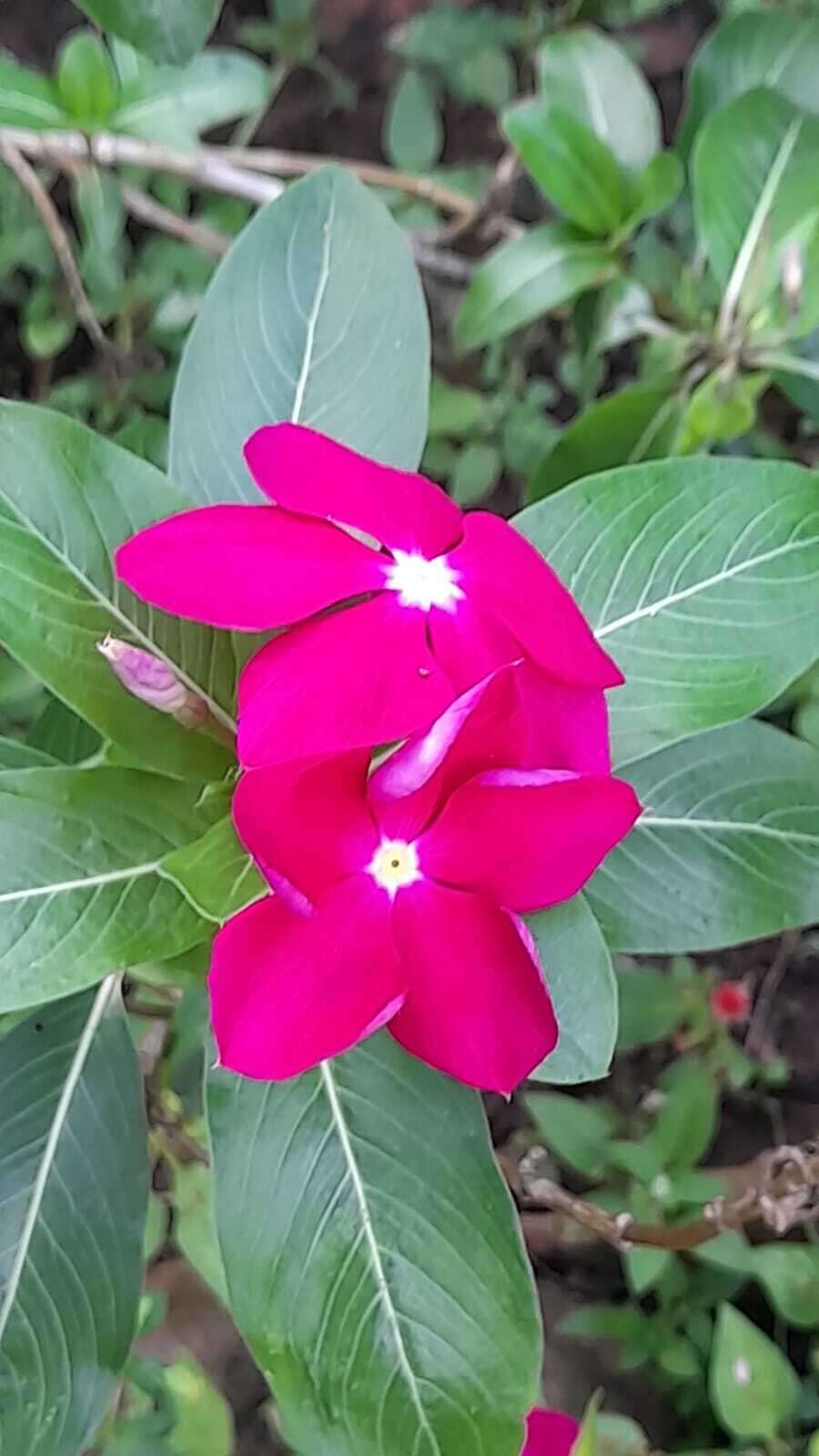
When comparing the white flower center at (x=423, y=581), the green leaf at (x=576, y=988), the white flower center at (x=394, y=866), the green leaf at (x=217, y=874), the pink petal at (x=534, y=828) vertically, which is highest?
the white flower center at (x=423, y=581)

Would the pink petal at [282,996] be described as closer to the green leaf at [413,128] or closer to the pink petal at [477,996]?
the pink petal at [477,996]

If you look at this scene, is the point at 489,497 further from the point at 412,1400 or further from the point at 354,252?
the point at 412,1400

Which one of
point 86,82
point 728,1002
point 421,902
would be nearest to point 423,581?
point 421,902

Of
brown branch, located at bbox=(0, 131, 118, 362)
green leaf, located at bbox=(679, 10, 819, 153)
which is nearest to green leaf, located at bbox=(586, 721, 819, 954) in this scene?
green leaf, located at bbox=(679, 10, 819, 153)

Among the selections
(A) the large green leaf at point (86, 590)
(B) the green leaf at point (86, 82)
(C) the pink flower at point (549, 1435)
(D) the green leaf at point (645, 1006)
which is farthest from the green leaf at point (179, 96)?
(C) the pink flower at point (549, 1435)

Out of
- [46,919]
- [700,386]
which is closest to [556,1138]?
[700,386]
